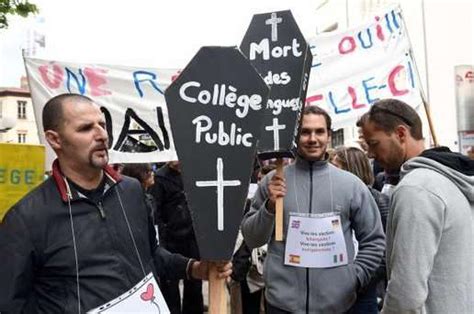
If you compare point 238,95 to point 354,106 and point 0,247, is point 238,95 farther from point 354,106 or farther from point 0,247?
point 354,106

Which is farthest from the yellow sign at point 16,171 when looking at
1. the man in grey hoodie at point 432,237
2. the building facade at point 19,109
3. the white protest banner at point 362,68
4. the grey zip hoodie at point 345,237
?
the building facade at point 19,109

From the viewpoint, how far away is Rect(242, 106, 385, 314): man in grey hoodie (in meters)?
3.35

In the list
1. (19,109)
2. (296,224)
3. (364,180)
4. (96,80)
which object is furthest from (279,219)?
(19,109)

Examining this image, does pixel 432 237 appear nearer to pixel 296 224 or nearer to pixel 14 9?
pixel 296 224

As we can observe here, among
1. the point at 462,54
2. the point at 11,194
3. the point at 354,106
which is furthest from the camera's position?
the point at 462,54

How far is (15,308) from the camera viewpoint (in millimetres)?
2295

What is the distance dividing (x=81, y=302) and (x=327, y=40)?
4406 mm

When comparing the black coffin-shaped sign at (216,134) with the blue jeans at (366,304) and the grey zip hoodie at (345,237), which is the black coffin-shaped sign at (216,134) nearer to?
the grey zip hoodie at (345,237)

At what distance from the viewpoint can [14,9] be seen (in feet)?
26.8

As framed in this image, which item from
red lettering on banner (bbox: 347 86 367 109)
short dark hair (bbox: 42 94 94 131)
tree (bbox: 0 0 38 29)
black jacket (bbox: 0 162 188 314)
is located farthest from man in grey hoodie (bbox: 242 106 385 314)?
tree (bbox: 0 0 38 29)

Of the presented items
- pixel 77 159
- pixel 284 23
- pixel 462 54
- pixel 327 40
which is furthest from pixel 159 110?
pixel 462 54

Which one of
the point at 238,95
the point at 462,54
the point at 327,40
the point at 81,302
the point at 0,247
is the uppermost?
the point at 462,54

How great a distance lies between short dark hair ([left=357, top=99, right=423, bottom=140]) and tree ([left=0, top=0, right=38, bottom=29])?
6.40m

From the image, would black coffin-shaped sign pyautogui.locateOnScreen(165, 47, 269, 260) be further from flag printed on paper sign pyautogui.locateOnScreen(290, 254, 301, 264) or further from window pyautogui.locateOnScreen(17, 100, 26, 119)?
window pyautogui.locateOnScreen(17, 100, 26, 119)
